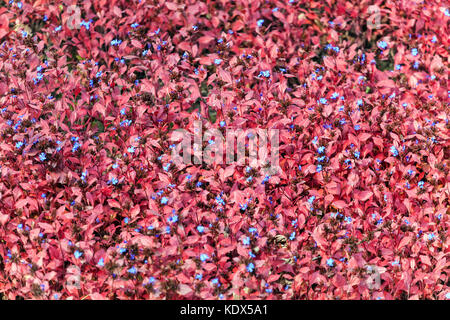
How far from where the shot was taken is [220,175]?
3553mm

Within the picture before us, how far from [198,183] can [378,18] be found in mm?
2558

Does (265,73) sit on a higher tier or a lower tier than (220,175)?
higher

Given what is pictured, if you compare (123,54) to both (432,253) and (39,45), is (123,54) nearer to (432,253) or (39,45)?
(39,45)

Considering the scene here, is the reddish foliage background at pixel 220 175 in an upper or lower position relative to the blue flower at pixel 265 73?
lower

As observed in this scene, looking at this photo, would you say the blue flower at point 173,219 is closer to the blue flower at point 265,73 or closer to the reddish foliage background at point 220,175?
the reddish foliage background at point 220,175

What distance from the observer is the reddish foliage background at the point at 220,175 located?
3.13 meters

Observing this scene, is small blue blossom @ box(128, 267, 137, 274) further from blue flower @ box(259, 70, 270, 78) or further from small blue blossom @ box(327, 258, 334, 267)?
blue flower @ box(259, 70, 270, 78)

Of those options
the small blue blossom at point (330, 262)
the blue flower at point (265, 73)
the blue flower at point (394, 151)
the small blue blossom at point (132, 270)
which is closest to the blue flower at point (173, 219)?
the small blue blossom at point (132, 270)

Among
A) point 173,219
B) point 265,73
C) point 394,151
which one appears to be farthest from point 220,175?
point 394,151

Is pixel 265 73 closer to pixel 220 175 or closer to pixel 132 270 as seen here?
pixel 220 175

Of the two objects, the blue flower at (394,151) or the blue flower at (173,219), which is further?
the blue flower at (394,151)

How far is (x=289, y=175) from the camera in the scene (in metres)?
3.65

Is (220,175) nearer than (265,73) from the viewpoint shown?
Yes

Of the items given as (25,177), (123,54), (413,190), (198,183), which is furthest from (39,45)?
(413,190)
